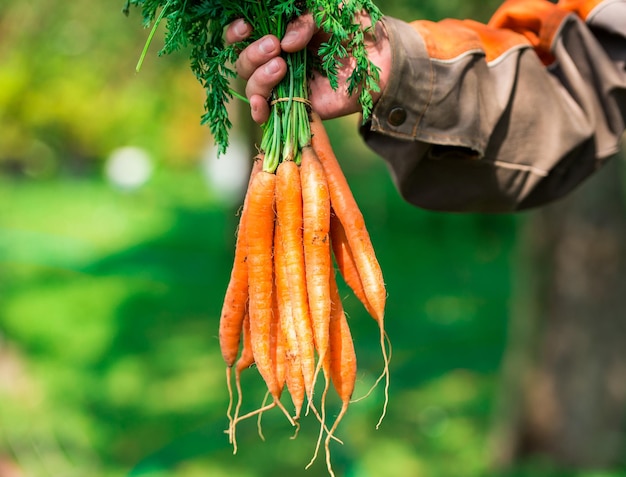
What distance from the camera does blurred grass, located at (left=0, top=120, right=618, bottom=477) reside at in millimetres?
6043

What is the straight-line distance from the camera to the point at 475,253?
11.8m

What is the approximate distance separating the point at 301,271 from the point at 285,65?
549 mm

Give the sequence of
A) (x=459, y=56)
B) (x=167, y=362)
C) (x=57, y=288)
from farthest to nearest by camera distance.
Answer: (x=57, y=288) < (x=167, y=362) < (x=459, y=56)

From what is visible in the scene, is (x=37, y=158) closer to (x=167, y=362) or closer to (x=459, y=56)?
(x=167, y=362)

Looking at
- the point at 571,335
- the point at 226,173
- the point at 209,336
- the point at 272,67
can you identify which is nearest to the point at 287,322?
the point at 272,67

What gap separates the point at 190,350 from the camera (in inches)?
321

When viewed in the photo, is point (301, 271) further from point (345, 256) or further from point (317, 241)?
point (345, 256)

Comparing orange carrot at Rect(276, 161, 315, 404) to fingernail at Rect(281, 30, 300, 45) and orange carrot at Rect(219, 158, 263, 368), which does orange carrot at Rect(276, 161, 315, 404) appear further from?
fingernail at Rect(281, 30, 300, 45)

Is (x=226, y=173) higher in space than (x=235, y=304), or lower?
lower

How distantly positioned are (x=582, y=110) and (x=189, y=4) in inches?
49.8

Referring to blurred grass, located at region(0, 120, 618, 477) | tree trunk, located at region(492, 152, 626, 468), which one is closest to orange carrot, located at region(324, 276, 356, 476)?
blurred grass, located at region(0, 120, 618, 477)

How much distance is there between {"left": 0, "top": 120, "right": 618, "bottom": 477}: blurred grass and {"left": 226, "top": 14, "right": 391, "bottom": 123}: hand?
9.17 feet

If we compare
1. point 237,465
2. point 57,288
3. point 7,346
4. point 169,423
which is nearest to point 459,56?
point 237,465

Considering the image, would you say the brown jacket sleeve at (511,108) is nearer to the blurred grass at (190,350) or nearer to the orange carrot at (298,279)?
the orange carrot at (298,279)
